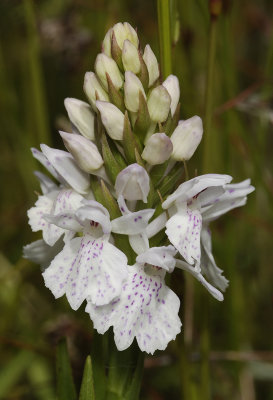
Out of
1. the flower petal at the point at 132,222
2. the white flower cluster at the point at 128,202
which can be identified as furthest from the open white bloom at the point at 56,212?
the flower petal at the point at 132,222

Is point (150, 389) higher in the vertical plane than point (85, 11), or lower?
lower

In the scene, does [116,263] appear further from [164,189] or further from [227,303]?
[227,303]

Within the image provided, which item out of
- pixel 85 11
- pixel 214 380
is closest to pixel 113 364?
pixel 214 380

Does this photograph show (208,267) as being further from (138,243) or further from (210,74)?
(210,74)

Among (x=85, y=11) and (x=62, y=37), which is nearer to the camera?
(x=62, y=37)

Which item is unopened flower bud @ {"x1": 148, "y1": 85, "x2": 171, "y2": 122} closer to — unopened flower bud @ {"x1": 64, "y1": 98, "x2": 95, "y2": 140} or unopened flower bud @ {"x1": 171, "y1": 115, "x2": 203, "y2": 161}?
unopened flower bud @ {"x1": 171, "y1": 115, "x2": 203, "y2": 161}

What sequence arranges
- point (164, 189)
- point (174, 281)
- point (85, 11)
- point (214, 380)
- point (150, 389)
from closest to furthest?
1. point (164, 189)
2. point (174, 281)
3. point (150, 389)
4. point (214, 380)
5. point (85, 11)

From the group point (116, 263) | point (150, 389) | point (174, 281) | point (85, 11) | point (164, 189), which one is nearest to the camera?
point (116, 263)

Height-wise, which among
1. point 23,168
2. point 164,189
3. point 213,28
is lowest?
point 23,168
